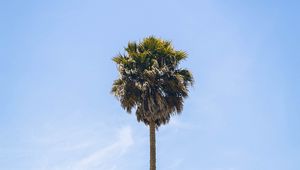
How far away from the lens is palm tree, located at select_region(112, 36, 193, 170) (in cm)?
4519

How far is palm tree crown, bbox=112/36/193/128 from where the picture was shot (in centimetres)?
4528

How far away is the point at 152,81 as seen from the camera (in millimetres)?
45844

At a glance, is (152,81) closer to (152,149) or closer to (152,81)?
(152,81)

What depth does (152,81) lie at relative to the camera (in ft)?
150

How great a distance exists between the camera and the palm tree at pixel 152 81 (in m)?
45.2

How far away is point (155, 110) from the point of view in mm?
44812

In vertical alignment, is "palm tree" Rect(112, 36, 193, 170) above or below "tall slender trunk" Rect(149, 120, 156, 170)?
above

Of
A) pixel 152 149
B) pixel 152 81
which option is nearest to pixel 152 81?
pixel 152 81

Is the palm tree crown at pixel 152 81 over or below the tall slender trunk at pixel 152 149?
over

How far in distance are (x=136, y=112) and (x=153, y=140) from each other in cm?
299

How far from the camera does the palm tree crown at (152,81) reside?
45.3 m

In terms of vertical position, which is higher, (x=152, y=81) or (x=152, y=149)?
(x=152, y=81)
